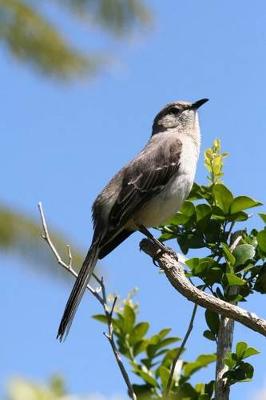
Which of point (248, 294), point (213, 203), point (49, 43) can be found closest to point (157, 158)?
point (213, 203)

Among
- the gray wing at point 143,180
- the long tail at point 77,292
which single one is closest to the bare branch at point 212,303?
the long tail at point 77,292

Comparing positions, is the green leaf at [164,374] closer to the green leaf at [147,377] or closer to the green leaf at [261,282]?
the green leaf at [147,377]

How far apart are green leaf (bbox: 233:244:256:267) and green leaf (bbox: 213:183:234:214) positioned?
0.22 m

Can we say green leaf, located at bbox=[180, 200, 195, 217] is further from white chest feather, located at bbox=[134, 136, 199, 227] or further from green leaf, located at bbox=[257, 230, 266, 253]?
white chest feather, located at bbox=[134, 136, 199, 227]

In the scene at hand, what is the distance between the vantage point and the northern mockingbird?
3.73 metres

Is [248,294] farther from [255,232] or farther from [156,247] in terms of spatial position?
[156,247]

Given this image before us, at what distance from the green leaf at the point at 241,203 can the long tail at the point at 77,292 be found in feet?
2.72

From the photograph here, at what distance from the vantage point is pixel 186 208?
2605 mm

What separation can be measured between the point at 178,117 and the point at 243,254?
2.70 meters

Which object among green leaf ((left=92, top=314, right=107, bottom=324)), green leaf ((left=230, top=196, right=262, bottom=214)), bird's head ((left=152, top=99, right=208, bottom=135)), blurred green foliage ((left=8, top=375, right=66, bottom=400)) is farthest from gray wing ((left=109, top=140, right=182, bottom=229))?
blurred green foliage ((left=8, top=375, right=66, bottom=400))

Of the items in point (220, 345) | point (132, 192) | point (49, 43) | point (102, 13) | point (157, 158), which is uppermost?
point (102, 13)

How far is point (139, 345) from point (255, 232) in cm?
64

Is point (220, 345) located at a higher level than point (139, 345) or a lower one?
lower

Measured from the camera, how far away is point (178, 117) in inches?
194
